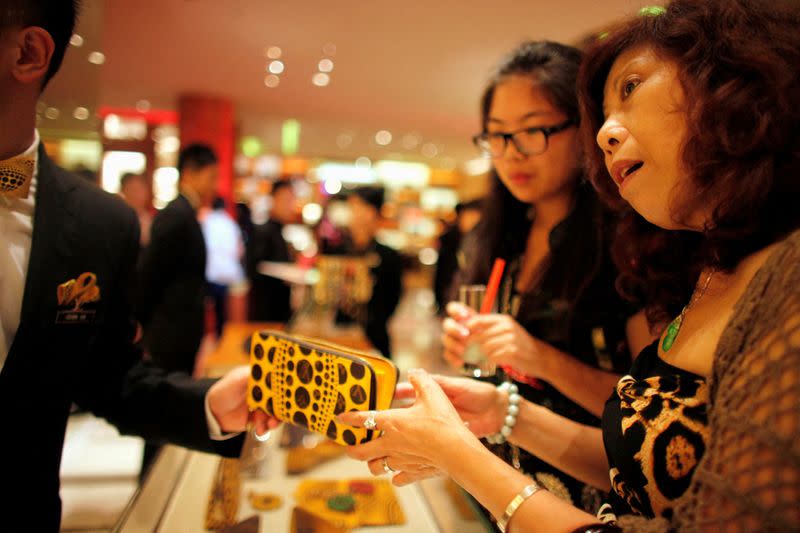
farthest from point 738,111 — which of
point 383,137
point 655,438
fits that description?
point 383,137

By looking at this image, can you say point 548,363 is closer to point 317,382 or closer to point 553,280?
point 553,280

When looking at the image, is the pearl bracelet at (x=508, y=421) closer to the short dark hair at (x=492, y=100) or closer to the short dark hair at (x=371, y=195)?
the short dark hair at (x=492, y=100)

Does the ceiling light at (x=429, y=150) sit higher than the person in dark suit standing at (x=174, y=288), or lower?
higher

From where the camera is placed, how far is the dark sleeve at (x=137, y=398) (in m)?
1.04

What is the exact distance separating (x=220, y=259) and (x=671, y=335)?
206 inches

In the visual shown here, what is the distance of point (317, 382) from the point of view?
84cm

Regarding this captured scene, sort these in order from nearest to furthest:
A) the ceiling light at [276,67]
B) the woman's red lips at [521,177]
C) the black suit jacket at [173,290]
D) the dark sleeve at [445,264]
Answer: the woman's red lips at [521,177] → the black suit jacket at [173,290] → the ceiling light at [276,67] → the dark sleeve at [445,264]

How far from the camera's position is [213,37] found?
270 centimetres

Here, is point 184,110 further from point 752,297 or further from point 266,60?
point 752,297

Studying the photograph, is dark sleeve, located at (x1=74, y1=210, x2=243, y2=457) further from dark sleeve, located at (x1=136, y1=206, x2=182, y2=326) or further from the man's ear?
dark sleeve, located at (x1=136, y1=206, x2=182, y2=326)

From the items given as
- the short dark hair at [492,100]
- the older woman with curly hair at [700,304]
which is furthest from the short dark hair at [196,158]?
the older woman with curly hair at [700,304]

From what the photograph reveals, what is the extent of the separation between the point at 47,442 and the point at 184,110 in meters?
5.74

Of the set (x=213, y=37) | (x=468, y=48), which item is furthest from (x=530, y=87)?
(x=468, y=48)

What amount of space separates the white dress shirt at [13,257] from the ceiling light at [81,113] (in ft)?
0.95
